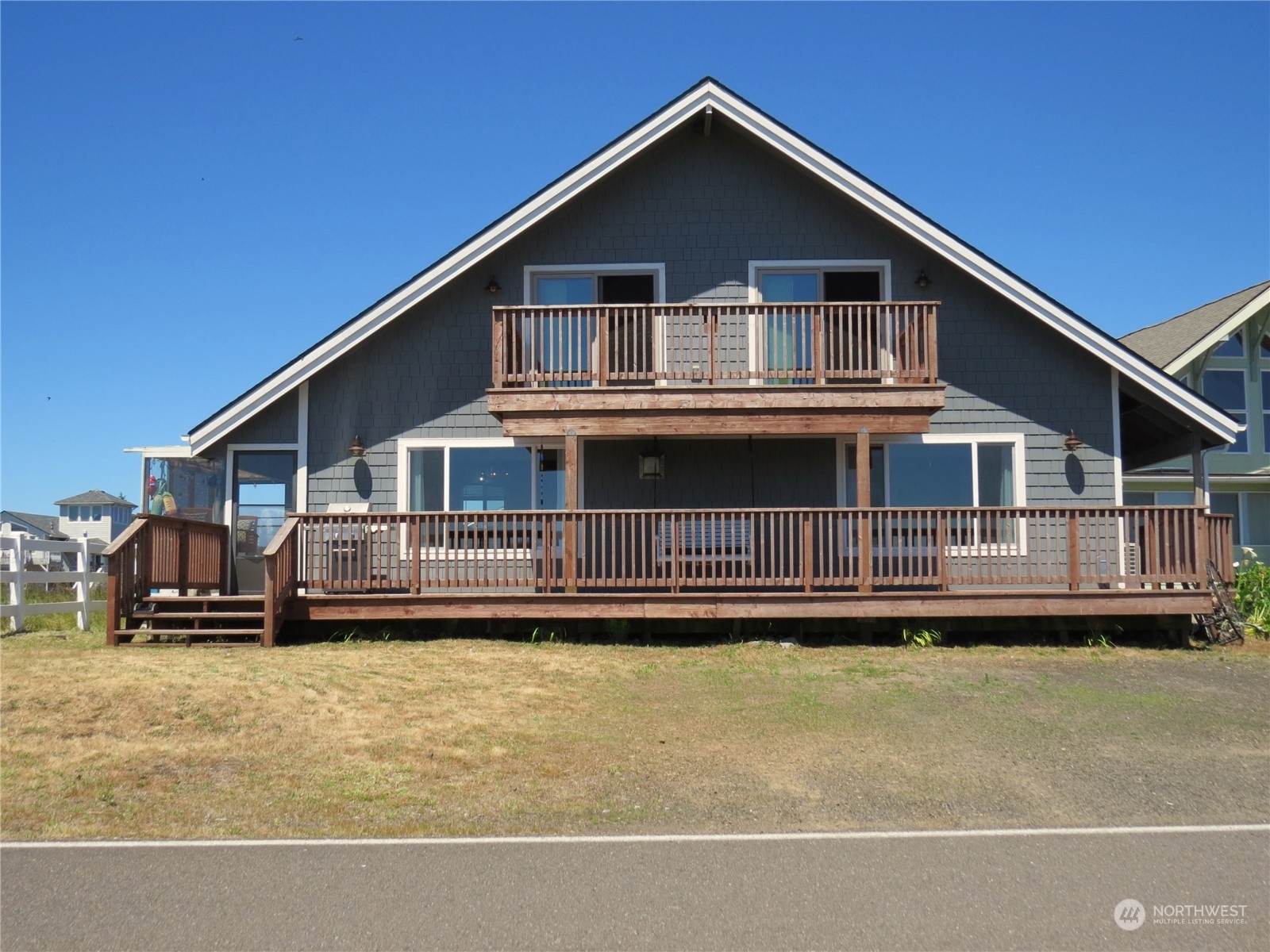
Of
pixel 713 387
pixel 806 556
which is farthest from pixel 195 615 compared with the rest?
pixel 806 556

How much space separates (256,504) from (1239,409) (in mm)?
23261

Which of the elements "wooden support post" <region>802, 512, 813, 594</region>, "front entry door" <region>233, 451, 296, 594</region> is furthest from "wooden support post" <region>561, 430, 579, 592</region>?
"front entry door" <region>233, 451, 296, 594</region>

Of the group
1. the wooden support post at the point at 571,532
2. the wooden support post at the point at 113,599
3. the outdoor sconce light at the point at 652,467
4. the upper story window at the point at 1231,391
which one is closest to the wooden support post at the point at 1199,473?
the outdoor sconce light at the point at 652,467

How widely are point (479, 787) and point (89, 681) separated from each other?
186 inches

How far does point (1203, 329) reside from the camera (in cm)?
2727

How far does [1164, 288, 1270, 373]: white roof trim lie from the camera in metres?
26.3

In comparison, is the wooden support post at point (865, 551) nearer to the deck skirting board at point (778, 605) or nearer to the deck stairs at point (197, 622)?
the deck skirting board at point (778, 605)

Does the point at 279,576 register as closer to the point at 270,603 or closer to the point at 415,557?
the point at 270,603

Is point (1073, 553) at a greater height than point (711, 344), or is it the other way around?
point (711, 344)

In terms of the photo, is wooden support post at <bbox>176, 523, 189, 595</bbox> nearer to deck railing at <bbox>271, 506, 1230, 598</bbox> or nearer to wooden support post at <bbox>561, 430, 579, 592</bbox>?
deck railing at <bbox>271, 506, 1230, 598</bbox>

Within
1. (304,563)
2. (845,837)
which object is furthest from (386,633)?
(845,837)

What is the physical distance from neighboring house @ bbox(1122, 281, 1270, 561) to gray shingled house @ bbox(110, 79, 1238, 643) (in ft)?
35.8

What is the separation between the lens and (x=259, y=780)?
25.8 feet

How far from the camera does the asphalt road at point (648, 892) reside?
5.10 m
